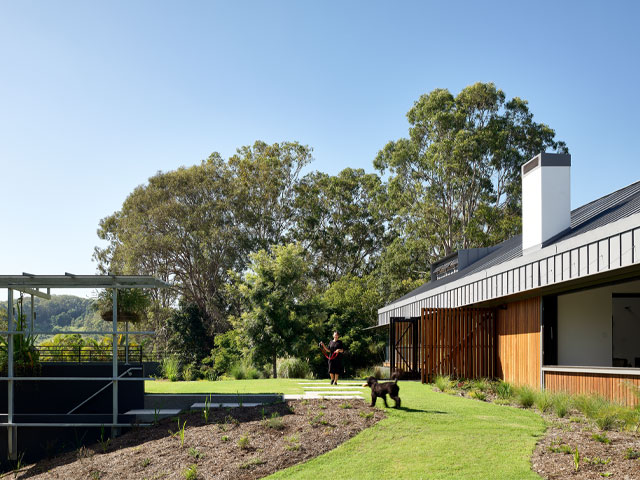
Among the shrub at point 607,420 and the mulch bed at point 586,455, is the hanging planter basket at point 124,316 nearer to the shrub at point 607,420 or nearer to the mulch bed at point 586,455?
the mulch bed at point 586,455

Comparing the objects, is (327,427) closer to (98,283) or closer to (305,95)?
(98,283)

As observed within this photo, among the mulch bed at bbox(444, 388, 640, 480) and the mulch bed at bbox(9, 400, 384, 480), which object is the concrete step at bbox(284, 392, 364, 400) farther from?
the mulch bed at bbox(444, 388, 640, 480)

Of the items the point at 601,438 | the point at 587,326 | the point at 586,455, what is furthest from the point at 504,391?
the point at 586,455

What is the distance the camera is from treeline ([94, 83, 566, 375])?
124 feet

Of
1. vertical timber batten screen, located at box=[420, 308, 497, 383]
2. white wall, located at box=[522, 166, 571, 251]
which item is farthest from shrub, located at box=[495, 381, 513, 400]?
white wall, located at box=[522, 166, 571, 251]

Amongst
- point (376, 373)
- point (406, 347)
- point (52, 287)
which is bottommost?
point (376, 373)

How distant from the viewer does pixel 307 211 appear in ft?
149

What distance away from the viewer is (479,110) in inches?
1540

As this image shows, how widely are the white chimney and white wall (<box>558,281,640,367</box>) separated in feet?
4.99

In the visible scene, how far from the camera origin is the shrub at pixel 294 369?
23484mm

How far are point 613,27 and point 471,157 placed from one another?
10.4 metres

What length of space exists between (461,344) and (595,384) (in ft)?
18.7

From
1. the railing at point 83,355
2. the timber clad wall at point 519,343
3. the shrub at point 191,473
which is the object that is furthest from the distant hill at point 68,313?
the shrub at point 191,473

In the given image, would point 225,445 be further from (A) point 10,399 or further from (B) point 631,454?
(B) point 631,454
